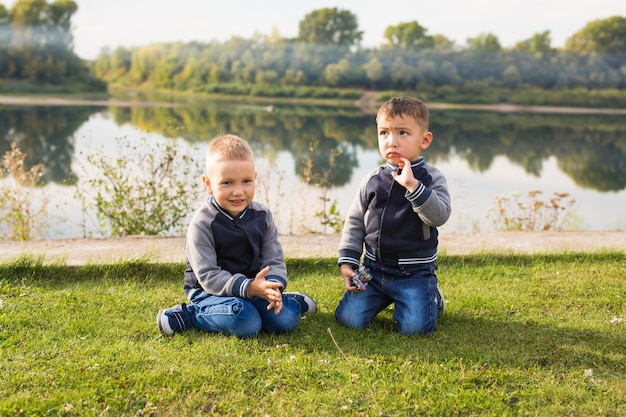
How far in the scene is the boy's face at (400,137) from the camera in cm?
391

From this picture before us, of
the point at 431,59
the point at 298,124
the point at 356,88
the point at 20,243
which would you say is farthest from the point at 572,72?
the point at 20,243

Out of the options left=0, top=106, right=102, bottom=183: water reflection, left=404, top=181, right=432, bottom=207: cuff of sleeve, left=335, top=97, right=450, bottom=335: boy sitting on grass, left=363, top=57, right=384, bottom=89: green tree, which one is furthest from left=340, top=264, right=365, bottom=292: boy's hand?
left=363, top=57, right=384, bottom=89: green tree

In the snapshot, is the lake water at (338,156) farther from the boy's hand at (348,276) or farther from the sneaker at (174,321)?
the sneaker at (174,321)

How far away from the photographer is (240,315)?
3.66m

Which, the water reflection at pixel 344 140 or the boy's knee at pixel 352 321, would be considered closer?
the boy's knee at pixel 352 321

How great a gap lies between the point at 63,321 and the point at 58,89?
48636mm

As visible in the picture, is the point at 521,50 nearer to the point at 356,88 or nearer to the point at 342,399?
the point at 356,88

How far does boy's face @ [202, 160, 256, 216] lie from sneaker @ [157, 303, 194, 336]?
670mm

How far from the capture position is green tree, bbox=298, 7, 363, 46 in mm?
74938

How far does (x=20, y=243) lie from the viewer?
230 inches

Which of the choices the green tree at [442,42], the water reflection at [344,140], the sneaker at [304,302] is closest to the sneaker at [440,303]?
the sneaker at [304,302]

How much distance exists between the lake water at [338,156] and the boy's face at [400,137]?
3.88 meters

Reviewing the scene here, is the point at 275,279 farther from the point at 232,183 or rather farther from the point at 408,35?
the point at 408,35

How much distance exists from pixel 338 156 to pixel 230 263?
13115 millimetres
